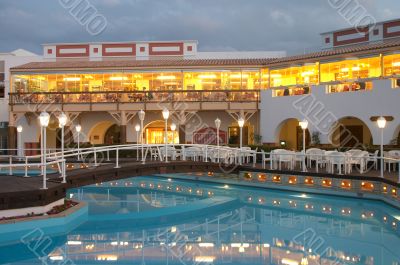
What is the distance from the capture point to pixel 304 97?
2916 centimetres

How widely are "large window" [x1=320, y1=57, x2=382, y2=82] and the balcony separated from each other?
496 cm

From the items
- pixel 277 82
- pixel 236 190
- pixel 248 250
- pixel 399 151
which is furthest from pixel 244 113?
pixel 248 250

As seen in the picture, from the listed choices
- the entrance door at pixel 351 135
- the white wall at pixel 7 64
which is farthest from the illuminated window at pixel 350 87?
the white wall at pixel 7 64

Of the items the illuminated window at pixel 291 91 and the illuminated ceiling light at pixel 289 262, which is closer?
the illuminated ceiling light at pixel 289 262

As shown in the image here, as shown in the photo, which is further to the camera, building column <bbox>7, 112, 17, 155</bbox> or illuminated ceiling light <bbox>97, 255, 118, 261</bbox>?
building column <bbox>7, 112, 17, 155</bbox>

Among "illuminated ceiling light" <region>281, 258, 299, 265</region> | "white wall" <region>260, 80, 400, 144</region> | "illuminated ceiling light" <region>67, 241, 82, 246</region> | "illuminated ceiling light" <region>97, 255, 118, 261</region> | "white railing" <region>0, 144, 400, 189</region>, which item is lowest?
"illuminated ceiling light" <region>97, 255, 118, 261</region>

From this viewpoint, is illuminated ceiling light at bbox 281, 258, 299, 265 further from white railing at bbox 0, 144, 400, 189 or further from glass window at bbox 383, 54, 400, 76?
glass window at bbox 383, 54, 400, 76

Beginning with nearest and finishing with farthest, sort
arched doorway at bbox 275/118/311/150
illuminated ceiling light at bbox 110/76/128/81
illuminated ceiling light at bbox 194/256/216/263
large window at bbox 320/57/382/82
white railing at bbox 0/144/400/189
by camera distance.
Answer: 1. illuminated ceiling light at bbox 194/256/216/263
2. white railing at bbox 0/144/400/189
3. large window at bbox 320/57/382/82
4. arched doorway at bbox 275/118/311/150
5. illuminated ceiling light at bbox 110/76/128/81

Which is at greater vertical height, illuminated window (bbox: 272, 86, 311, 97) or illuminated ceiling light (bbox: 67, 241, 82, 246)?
illuminated window (bbox: 272, 86, 311, 97)

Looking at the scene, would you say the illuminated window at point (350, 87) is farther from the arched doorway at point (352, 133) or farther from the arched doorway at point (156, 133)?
the arched doorway at point (156, 133)

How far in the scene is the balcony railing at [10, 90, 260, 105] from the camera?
3164cm

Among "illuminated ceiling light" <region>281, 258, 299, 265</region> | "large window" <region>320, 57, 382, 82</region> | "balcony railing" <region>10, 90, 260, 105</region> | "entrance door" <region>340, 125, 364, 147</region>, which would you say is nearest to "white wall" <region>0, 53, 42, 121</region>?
"balcony railing" <region>10, 90, 260, 105</region>

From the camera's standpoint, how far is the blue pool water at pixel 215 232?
1193 centimetres

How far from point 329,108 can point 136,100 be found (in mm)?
12547
